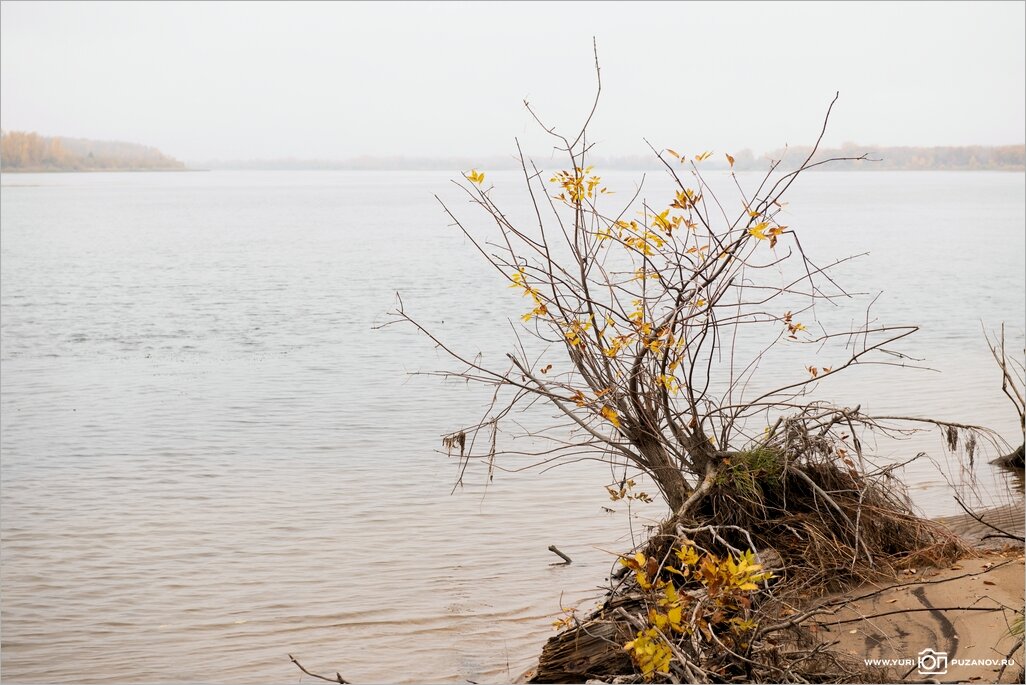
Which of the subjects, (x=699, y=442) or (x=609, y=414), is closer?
(x=609, y=414)

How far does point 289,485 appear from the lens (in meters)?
8.80

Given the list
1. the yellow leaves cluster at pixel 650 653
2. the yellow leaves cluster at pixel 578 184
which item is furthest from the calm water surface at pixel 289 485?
the yellow leaves cluster at pixel 578 184

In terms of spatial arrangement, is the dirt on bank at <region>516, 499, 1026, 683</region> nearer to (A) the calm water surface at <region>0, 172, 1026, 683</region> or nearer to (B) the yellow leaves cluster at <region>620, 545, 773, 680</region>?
(B) the yellow leaves cluster at <region>620, 545, 773, 680</region>

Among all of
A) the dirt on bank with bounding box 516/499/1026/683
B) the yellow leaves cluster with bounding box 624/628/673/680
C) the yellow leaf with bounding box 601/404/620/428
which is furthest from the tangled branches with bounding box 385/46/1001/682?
the yellow leaves cluster with bounding box 624/628/673/680

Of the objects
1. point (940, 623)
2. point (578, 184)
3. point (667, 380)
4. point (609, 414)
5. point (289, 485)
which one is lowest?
point (289, 485)

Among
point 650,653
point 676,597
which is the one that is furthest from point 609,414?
point 650,653

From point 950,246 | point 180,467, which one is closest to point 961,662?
point 180,467

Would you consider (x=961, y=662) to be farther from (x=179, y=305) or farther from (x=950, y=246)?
(x=950, y=246)

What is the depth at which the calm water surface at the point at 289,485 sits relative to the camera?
5895 millimetres

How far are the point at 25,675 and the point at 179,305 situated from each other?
1513cm

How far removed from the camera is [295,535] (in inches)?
298

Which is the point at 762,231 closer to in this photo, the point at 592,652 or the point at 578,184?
the point at 578,184

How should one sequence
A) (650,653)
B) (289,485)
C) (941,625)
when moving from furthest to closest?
1. (289,485)
2. (941,625)
3. (650,653)

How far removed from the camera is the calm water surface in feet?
19.3
